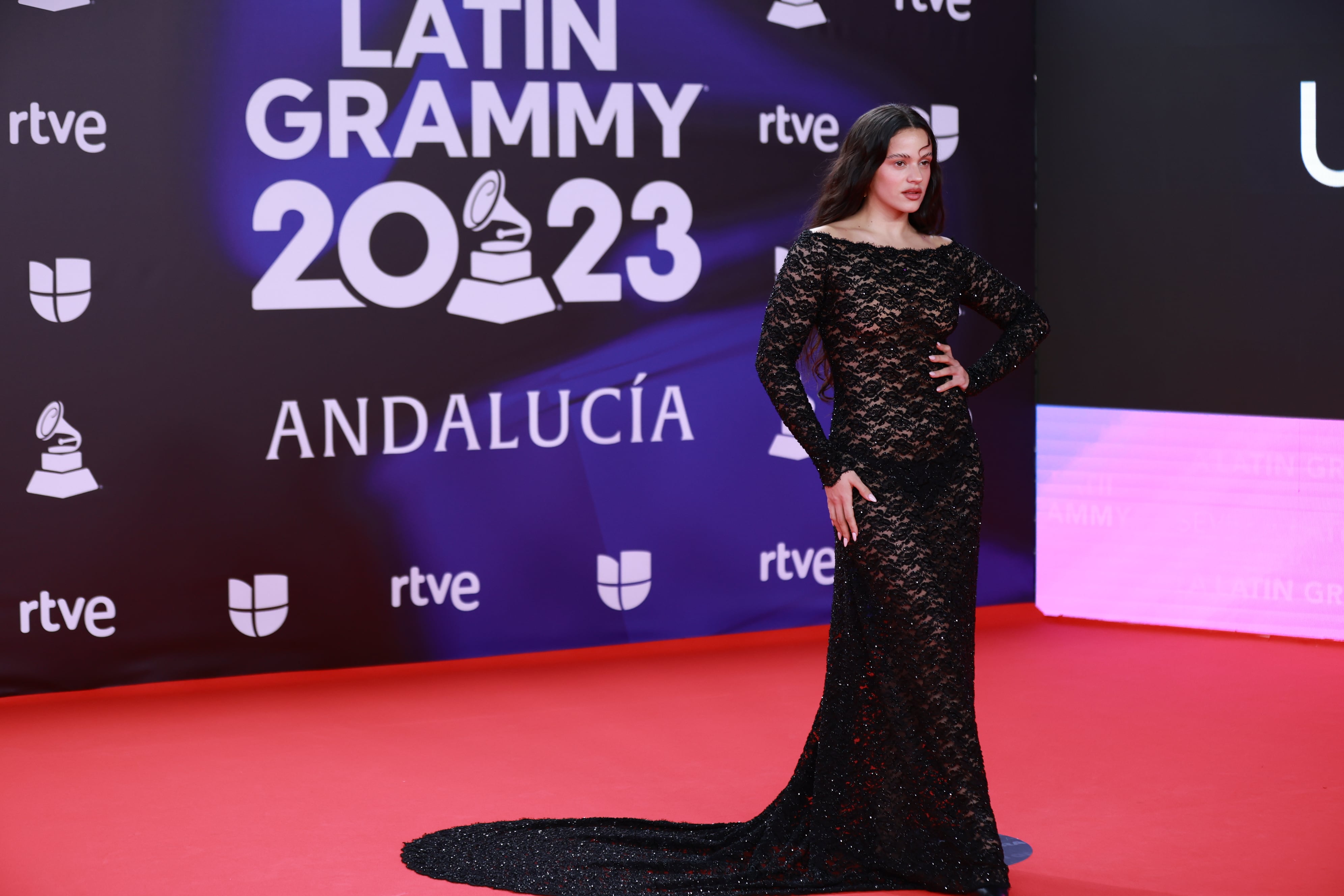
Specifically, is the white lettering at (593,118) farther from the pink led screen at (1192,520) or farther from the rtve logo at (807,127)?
the pink led screen at (1192,520)

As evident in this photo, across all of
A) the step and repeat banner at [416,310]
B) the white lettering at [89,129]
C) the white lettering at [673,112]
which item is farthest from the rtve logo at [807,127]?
the white lettering at [89,129]

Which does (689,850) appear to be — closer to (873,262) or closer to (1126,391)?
(873,262)

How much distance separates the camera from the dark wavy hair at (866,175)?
3.30 meters

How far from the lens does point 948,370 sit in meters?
3.36

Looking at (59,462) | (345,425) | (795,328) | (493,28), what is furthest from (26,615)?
(795,328)

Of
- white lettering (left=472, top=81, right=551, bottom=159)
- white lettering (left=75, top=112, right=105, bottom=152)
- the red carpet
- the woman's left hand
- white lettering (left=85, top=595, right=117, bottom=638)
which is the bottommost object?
the red carpet

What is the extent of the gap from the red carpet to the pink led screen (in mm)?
155

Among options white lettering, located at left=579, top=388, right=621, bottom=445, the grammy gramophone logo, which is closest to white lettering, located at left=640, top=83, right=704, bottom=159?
the grammy gramophone logo

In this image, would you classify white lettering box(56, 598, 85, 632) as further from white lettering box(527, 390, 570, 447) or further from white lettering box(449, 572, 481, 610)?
white lettering box(527, 390, 570, 447)

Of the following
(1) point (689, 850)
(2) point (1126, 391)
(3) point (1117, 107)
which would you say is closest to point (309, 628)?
(1) point (689, 850)

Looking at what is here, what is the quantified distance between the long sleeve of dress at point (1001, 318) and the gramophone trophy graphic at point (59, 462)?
112 inches

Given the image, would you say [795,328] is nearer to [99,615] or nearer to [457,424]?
[457,424]

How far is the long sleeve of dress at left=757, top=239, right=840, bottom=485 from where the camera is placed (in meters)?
3.30

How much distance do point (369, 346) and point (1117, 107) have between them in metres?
2.83
